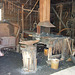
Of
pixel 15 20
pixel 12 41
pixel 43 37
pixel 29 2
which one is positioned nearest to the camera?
pixel 43 37

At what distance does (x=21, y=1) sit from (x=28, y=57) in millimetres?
8765

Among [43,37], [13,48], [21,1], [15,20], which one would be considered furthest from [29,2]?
[43,37]

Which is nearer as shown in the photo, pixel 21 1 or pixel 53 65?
pixel 53 65

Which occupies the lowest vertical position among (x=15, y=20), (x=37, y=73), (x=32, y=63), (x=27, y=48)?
(x=37, y=73)

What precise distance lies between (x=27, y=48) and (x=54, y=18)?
30.1 ft

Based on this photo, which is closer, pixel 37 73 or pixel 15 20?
Result: pixel 37 73

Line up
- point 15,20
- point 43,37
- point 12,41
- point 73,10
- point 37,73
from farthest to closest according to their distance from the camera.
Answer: point 15,20 < point 73,10 < point 12,41 < point 43,37 < point 37,73

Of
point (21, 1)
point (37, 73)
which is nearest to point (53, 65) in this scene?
point (37, 73)

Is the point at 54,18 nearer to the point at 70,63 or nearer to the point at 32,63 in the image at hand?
the point at 70,63

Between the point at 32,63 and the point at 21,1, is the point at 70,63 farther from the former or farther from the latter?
the point at 21,1

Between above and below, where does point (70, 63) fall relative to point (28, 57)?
below

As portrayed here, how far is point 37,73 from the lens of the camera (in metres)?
5.46

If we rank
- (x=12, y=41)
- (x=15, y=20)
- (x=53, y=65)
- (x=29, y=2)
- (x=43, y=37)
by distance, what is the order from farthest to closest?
1. (x=29, y=2)
2. (x=15, y=20)
3. (x=12, y=41)
4. (x=43, y=37)
5. (x=53, y=65)

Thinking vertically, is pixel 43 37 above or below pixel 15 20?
below
